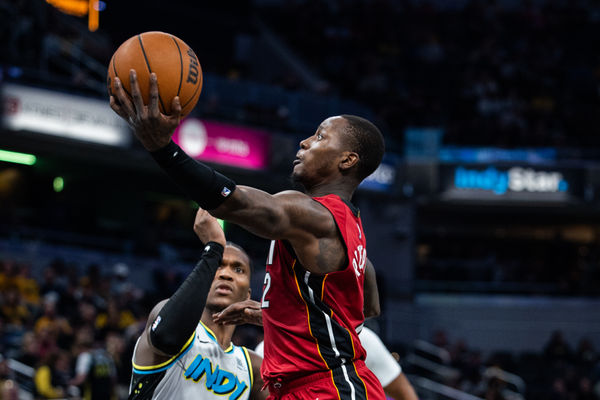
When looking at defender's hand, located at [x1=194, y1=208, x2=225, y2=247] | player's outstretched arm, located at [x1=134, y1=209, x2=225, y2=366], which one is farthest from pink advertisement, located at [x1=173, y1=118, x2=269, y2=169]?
player's outstretched arm, located at [x1=134, y1=209, x2=225, y2=366]

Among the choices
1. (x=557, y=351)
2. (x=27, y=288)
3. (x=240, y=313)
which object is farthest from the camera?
(x=557, y=351)

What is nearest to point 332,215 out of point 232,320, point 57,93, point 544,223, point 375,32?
point 232,320

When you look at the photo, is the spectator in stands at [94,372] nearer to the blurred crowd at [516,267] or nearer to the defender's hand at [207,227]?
the defender's hand at [207,227]

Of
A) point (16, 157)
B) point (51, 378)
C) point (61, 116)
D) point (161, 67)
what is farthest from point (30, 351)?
point (16, 157)

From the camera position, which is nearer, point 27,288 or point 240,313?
point 240,313

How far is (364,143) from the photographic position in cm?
321

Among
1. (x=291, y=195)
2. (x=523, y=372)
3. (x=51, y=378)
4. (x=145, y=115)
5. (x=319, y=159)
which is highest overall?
(x=145, y=115)

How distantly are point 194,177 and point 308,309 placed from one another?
769 millimetres

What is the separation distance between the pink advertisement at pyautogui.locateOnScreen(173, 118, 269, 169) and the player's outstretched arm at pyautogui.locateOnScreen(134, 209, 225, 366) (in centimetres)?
1141

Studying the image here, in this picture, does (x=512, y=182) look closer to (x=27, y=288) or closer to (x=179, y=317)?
(x=27, y=288)

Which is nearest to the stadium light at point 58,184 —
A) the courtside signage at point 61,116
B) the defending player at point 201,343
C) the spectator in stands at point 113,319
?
the courtside signage at point 61,116

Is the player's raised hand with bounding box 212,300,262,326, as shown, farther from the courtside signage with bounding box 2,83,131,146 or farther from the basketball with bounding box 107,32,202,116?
the courtside signage with bounding box 2,83,131,146

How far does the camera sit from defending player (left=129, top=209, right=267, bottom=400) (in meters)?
3.11

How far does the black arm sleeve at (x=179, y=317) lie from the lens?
10.1 ft
